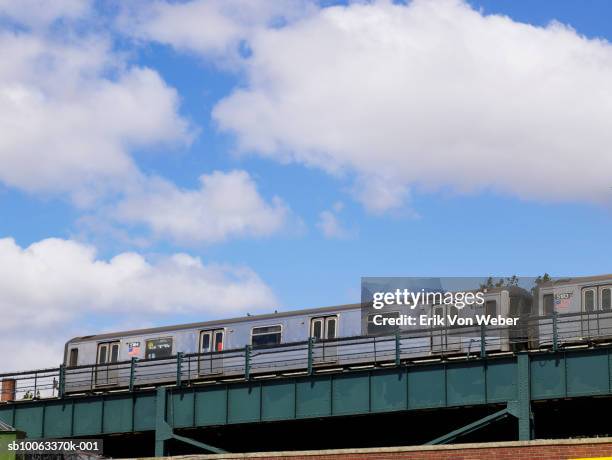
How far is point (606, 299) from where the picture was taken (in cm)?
4044

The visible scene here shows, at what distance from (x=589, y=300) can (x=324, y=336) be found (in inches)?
421

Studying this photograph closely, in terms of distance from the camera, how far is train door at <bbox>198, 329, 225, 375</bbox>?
154ft

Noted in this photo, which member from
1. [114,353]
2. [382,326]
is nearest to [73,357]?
[114,353]

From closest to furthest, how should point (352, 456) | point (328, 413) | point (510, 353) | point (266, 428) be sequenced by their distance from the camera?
point (352, 456)
point (510, 353)
point (328, 413)
point (266, 428)

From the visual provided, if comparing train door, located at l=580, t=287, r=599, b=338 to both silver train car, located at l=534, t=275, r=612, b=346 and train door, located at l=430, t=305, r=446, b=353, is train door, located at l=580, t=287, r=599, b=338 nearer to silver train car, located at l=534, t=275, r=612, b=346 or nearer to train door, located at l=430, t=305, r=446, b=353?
silver train car, located at l=534, t=275, r=612, b=346

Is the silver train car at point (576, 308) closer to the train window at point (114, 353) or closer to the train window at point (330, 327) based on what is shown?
the train window at point (330, 327)

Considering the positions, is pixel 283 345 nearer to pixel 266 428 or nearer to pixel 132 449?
pixel 266 428

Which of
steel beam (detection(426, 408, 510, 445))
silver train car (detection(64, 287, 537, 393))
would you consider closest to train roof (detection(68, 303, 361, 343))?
silver train car (detection(64, 287, 537, 393))

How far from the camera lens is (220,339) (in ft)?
158

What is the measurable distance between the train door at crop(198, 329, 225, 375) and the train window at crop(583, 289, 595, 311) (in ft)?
48.6

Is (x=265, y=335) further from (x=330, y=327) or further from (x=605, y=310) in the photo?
(x=605, y=310)

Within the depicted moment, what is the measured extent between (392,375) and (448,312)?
10.7ft

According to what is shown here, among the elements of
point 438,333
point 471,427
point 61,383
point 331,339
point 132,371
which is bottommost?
point 471,427

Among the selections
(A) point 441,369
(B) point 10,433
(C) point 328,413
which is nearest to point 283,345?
(C) point 328,413
